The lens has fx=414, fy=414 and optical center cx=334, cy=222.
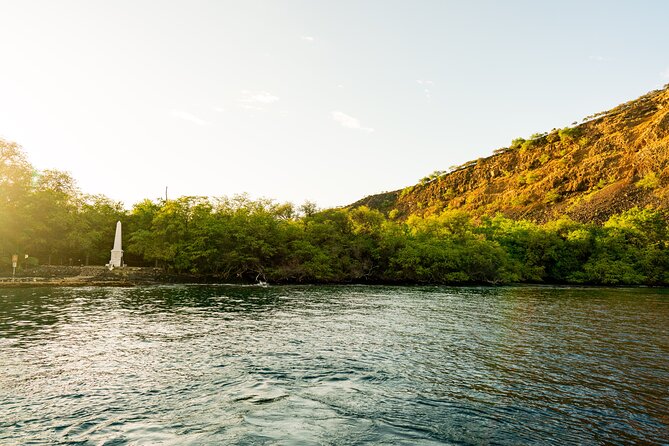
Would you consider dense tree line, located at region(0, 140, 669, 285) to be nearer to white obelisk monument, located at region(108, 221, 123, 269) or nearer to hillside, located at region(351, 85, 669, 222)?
white obelisk monument, located at region(108, 221, 123, 269)

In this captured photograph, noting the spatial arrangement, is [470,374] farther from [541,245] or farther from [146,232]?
[541,245]

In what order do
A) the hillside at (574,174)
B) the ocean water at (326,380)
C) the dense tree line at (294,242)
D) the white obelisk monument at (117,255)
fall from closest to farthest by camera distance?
1. the ocean water at (326,380)
2. the white obelisk monument at (117,255)
3. the dense tree line at (294,242)
4. the hillside at (574,174)

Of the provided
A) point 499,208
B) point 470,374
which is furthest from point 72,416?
point 499,208

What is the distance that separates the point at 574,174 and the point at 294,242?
113970 mm

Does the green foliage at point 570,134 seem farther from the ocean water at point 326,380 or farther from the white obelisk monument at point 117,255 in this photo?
the white obelisk monument at point 117,255

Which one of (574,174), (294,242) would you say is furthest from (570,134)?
(294,242)

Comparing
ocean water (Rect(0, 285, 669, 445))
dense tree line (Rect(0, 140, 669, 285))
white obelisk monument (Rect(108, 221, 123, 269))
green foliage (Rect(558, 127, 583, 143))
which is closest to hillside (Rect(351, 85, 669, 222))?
green foliage (Rect(558, 127, 583, 143))

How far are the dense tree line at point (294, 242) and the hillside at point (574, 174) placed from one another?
2226cm

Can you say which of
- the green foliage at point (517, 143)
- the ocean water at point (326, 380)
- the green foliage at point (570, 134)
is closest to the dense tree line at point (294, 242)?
the ocean water at point (326, 380)

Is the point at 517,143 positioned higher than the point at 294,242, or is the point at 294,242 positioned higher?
the point at 517,143

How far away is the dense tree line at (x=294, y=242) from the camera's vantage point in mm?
70125

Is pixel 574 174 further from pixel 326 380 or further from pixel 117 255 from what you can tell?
pixel 326 380

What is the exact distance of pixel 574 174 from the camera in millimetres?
145375

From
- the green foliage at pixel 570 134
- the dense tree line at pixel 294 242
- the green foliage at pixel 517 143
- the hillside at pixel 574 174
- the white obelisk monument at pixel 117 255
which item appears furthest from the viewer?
the green foliage at pixel 517 143
